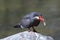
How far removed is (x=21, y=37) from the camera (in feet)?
13.7

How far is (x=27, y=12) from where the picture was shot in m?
8.65

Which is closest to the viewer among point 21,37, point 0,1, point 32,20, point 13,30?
point 21,37

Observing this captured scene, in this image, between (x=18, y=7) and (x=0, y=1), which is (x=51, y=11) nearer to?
(x=18, y=7)

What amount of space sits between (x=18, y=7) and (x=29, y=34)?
5.49 m

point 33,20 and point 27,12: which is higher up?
point 33,20

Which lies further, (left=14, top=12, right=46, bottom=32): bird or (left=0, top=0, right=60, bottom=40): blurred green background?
(left=0, top=0, right=60, bottom=40): blurred green background

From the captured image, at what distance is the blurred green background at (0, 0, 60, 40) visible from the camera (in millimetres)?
6239

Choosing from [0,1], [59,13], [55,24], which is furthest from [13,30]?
[0,1]

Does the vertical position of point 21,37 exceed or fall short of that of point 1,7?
it exceeds it

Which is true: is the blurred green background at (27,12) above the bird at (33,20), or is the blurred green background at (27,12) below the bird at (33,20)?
below

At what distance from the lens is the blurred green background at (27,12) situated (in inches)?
246

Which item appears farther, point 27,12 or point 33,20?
point 27,12

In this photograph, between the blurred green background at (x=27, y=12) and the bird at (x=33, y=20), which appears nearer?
the bird at (x=33, y=20)

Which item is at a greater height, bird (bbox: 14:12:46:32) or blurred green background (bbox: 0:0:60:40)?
bird (bbox: 14:12:46:32)
